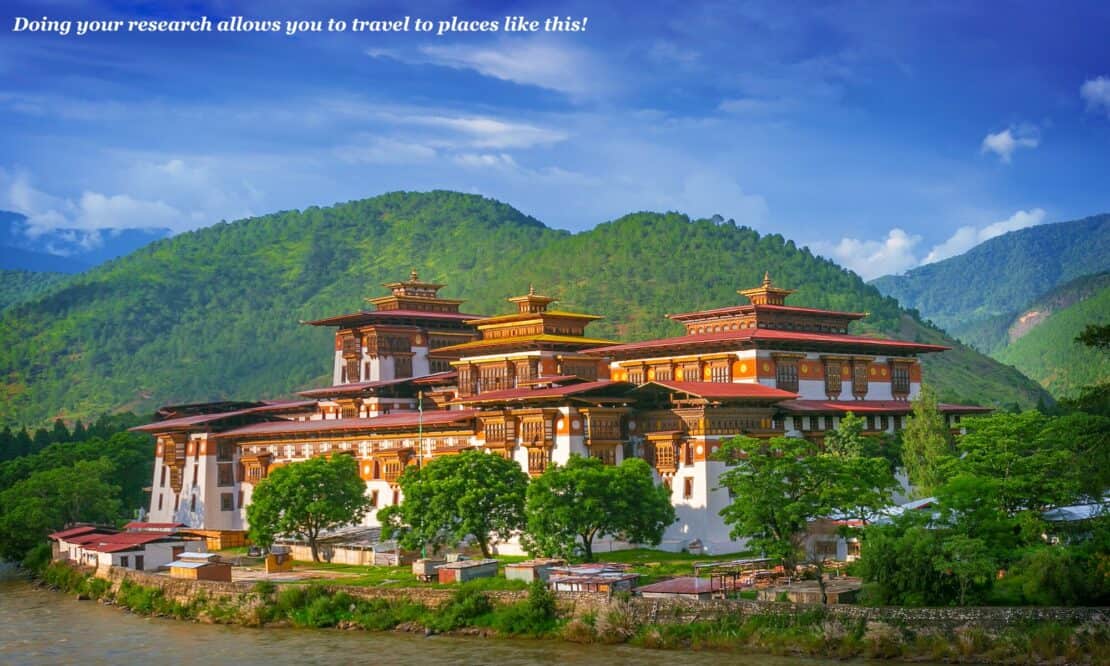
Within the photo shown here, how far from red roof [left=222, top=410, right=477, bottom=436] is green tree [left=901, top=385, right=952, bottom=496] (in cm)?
2053

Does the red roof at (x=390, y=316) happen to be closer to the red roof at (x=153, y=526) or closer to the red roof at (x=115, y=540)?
the red roof at (x=153, y=526)

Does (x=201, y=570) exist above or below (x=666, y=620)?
above

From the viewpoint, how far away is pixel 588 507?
58.7 m

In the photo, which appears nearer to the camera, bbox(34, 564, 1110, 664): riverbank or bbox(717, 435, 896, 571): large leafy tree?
bbox(34, 564, 1110, 664): riverbank

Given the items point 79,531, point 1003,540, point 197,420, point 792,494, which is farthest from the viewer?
point 197,420

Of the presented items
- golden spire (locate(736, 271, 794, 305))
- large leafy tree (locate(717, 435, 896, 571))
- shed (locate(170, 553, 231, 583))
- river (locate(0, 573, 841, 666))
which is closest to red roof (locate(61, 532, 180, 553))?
shed (locate(170, 553, 231, 583))

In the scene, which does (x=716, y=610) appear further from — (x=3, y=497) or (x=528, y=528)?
(x=3, y=497)

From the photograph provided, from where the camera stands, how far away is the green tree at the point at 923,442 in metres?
67.9

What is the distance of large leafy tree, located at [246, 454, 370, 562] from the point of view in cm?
6938

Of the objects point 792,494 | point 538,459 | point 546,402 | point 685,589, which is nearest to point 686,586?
point 685,589

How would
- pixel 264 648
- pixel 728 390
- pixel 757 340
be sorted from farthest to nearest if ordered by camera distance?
pixel 757 340 < pixel 728 390 < pixel 264 648

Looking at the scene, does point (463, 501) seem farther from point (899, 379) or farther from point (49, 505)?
point (49, 505)

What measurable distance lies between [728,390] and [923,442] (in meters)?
10.00

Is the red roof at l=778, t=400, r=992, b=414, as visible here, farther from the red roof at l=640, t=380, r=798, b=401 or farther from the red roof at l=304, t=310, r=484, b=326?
the red roof at l=304, t=310, r=484, b=326
